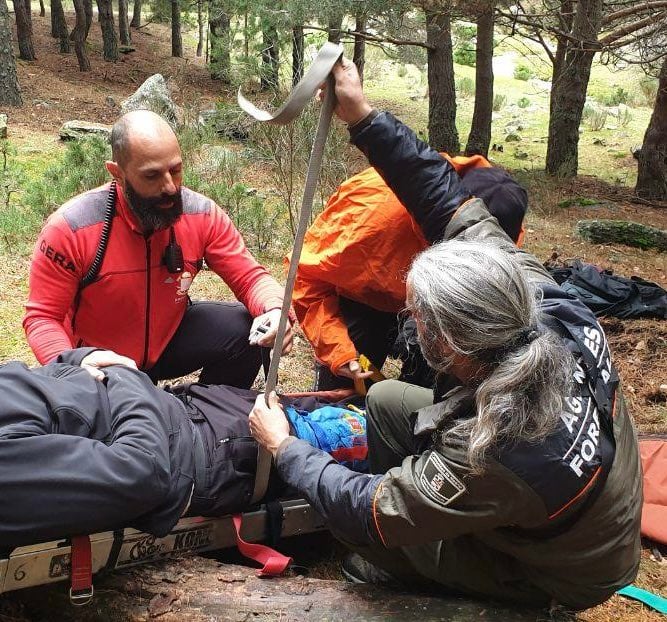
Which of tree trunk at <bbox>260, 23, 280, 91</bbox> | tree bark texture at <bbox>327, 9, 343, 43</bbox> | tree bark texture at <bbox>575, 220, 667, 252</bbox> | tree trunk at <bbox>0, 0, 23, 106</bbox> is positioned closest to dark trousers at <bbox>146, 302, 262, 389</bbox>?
tree trunk at <bbox>260, 23, 280, 91</bbox>

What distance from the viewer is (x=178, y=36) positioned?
22375 mm

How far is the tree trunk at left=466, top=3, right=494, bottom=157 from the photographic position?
34.4 feet

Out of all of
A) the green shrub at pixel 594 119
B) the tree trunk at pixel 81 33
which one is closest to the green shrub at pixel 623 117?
the green shrub at pixel 594 119

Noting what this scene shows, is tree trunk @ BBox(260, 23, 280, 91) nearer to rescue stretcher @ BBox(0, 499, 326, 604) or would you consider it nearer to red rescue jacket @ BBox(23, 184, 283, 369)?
red rescue jacket @ BBox(23, 184, 283, 369)

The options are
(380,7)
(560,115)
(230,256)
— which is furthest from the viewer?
(560,115)

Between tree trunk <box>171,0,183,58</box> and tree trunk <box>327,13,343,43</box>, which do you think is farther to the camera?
tree trunk <box>171,0,183,58</box>

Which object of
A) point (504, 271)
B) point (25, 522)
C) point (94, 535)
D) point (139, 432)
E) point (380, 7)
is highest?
point (380, 7)

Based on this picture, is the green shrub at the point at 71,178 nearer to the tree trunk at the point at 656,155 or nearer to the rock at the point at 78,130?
the rock at the point at 78,130

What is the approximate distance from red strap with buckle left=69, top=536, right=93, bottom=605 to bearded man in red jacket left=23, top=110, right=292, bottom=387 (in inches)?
34.2

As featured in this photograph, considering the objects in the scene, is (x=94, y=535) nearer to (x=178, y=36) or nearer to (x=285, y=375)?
(x=285, y=375)

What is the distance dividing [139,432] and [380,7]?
7483mm

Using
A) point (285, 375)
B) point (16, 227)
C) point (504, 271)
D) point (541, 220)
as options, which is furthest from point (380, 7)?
point (504, 271)

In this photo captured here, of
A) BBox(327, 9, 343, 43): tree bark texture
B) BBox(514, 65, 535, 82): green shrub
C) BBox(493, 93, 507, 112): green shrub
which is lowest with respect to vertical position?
BBox(493, 93, 507, 112): green shrub

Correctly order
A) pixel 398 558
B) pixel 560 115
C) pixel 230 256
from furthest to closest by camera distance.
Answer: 1. pixel 560 115
2. pixel 230 256
3. pixel 398 558
